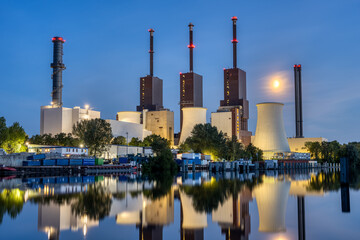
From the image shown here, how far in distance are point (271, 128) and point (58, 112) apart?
39025mm

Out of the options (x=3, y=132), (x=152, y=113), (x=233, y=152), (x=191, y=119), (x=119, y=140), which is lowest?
(x=233, y=152)

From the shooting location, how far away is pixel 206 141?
70938mm

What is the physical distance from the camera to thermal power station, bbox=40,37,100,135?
247 feet

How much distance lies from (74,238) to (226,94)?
387 feet

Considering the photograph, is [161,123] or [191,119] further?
[161,123]

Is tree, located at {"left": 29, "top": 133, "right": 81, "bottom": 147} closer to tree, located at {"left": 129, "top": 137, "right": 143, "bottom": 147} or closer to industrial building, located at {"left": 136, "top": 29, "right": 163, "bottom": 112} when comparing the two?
tree, located at {"left": 129, "top": 137, "right": 143, "bottom": 147}

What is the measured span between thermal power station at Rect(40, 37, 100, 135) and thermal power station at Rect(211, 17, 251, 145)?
1677 inches

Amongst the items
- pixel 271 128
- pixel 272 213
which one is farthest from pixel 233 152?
pixel 272 213

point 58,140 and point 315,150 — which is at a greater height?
point 58,140

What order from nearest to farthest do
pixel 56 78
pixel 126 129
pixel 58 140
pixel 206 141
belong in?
pixel 58 140, pixel 206 141, pixel 56 78, pixel 126 129

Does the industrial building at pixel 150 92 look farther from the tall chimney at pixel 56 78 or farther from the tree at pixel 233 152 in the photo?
the tree at pixel 233 152

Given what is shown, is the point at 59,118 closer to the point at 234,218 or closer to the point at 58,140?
the point at 58,140

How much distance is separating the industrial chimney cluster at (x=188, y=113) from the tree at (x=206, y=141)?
8.54 m

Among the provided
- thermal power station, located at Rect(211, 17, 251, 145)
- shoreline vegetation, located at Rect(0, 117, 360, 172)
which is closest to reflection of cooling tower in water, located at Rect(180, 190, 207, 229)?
shoreline vegetation, located at Rect(0, 117, 360, 172)
